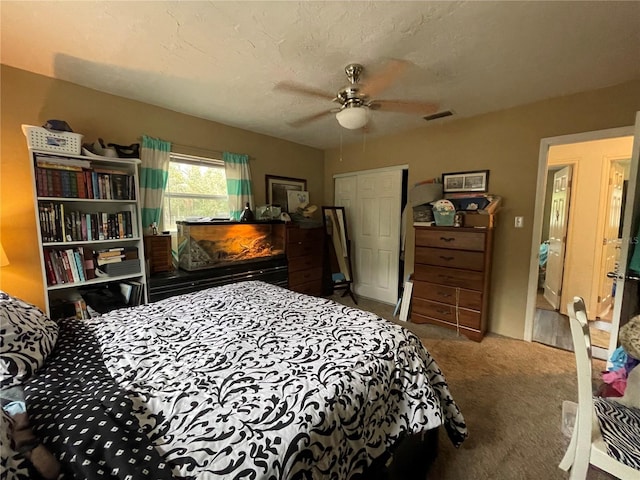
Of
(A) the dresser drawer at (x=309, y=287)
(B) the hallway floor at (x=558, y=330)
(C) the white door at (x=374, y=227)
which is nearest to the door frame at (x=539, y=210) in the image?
(B) the hallway floor at (x=558, y=330)

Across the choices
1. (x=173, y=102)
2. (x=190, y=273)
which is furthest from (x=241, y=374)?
(x=173, y=102)

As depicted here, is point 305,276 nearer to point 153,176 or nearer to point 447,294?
point 447,294

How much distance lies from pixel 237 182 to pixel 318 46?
6.39 ft

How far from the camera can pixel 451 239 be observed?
2.86 m

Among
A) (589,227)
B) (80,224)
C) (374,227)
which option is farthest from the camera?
(374,227)

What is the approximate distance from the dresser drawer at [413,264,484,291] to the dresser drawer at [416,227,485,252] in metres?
0.25

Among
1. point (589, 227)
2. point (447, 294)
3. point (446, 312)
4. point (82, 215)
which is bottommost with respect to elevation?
point (446, 312)

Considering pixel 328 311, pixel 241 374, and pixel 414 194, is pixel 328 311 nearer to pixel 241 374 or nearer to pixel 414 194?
pixel 241 374

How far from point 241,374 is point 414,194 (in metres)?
2.79

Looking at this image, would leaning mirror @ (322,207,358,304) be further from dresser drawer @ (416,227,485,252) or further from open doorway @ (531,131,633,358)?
open doorway @ (531,131,633,358)

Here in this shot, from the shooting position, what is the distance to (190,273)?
2.72 metres

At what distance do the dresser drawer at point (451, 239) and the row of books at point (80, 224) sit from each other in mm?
2894

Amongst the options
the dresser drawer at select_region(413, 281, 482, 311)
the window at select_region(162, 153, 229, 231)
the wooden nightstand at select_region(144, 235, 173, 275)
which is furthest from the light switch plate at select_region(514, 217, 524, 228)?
the wooden nightstand at select_region(144, 235, 173, 275)

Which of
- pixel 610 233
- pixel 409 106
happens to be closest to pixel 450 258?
pixel 409 106
